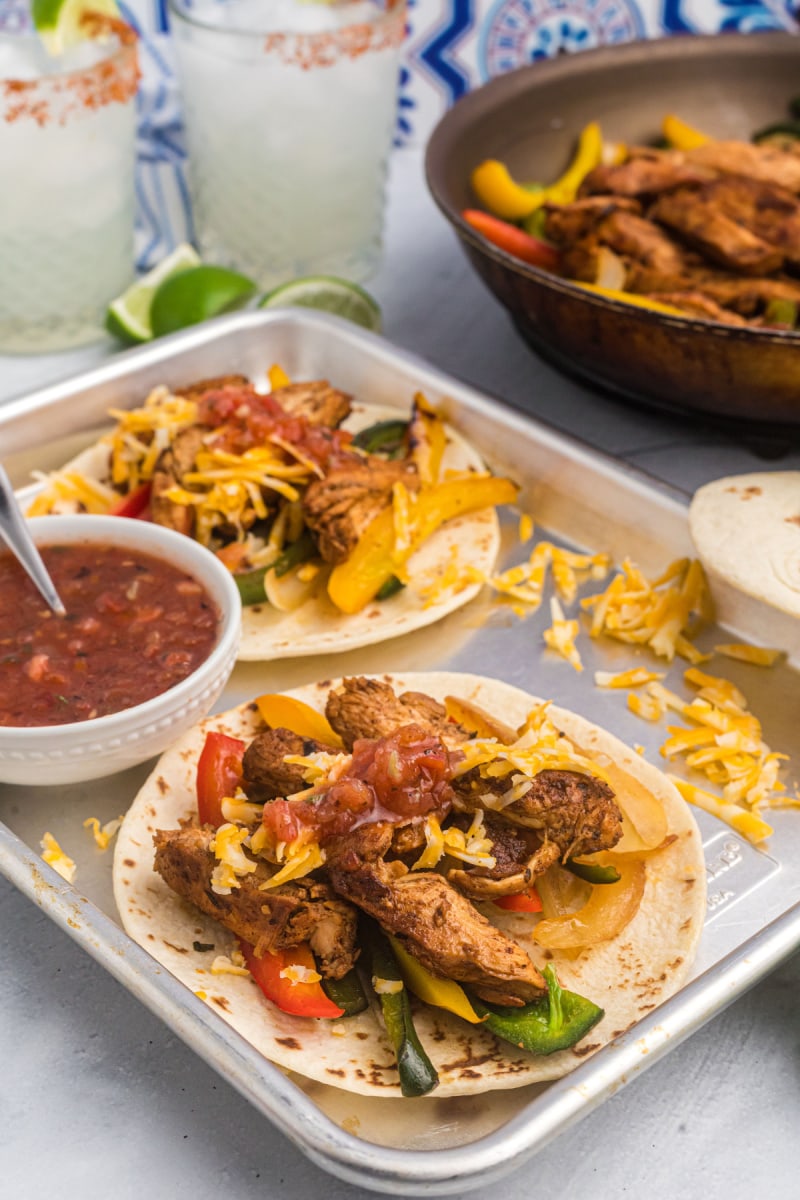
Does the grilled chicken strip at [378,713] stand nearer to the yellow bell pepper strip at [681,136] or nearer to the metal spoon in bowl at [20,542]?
the metal spoon in bowl at [20,542]

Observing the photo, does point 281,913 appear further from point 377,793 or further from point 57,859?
point 57,859

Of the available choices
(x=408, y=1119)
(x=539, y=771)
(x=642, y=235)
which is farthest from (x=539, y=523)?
(x=408, y=1119)

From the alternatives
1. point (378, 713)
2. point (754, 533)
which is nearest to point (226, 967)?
point (378, 713)

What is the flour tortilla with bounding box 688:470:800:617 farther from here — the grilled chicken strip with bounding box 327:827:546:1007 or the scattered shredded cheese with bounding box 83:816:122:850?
the scattered shredded cheese with bounding box 83:816:122:850

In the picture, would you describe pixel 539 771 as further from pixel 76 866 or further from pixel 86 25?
pixel 86 25

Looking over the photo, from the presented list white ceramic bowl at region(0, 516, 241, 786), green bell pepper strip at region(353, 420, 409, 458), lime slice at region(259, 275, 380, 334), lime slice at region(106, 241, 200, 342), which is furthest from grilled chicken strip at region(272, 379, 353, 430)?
lime slice at region(106, 241, 200, 342)
